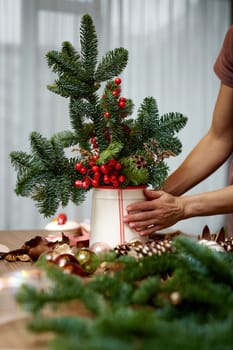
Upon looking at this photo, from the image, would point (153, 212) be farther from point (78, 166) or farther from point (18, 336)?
point (18, 336)

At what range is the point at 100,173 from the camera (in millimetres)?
1081

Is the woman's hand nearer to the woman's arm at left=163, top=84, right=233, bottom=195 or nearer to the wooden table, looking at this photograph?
the woman's arm at left=163, top=84, right=233, bottom=195

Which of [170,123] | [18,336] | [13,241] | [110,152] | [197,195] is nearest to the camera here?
[18,336]

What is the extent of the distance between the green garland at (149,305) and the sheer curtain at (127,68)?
147 inches

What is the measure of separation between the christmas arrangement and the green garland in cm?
39

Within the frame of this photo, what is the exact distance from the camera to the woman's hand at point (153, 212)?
1.09 m

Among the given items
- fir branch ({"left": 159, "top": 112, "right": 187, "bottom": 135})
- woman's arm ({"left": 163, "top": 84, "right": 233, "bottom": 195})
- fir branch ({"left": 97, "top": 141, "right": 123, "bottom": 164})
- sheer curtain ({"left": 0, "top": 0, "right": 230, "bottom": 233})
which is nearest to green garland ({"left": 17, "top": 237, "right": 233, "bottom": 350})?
fir branch ({"left": 97, "top": 141, "right": 123, "bottom": 164})

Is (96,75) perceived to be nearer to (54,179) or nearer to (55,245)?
(54,179)

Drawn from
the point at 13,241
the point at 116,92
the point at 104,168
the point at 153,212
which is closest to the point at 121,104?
the point at 116,92

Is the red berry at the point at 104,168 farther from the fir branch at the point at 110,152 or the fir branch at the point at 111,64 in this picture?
the fir branch at the point at 111,64

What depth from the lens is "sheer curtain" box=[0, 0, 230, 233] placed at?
14.1ft

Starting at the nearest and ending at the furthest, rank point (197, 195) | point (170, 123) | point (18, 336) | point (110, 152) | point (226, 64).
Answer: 1. point (18, 336)
2. point (110, 152)
3. point (170, 123)
4. point (197, 195)
5. point (226, 64)

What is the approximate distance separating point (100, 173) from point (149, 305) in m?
0.51

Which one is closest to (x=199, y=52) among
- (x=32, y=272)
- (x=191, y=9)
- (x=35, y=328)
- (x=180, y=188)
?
(x=191, y=9)
